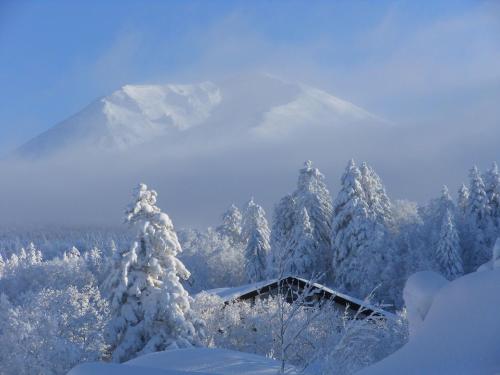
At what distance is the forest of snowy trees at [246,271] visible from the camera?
23.5 m

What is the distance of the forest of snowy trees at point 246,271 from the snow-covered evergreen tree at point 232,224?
0.20 meters

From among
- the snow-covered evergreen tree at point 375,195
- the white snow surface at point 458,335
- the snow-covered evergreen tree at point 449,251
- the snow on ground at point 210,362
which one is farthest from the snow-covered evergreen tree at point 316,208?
the white snow surface at point 458,335

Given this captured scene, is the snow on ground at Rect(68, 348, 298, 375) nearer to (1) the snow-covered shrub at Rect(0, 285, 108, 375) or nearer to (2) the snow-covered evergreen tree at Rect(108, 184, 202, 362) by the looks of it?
(2) the snow-covered evergreen tree at Rect(108, 184, 202, 362)

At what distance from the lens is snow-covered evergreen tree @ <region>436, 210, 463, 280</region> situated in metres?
48.5

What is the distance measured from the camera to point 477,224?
5338cm

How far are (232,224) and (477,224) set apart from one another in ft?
118

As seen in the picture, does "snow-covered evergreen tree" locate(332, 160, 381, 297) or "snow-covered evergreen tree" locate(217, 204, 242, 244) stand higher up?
"snow-covered evergreen tree" locate(217, 204, 242, 244)

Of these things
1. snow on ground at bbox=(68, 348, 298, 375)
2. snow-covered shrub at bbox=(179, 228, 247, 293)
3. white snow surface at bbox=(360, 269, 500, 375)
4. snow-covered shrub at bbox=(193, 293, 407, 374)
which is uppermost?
snow-covered shrub at bbox=(179, 228, 247, 293)

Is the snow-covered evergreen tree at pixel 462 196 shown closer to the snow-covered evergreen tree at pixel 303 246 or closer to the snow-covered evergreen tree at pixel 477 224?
the snow-covered evergreen tree at pixel 477 224

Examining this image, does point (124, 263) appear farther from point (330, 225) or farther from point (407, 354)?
point (330, 225)

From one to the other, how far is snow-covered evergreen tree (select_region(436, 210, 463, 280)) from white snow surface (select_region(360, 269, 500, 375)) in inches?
1765

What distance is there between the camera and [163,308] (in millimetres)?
23719

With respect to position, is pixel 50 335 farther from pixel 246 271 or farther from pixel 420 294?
pixel 246 271

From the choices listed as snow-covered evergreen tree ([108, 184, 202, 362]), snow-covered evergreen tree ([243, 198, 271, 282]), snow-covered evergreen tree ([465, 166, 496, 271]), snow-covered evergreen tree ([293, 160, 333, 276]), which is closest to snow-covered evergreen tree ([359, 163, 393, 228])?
snow-covered evergreen tree ([293, 160, 333, 276])
